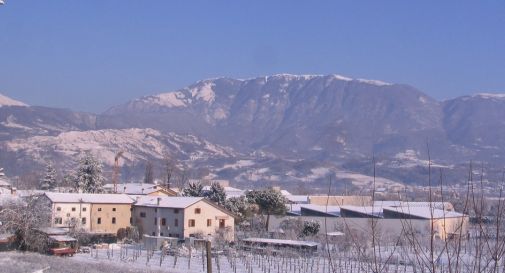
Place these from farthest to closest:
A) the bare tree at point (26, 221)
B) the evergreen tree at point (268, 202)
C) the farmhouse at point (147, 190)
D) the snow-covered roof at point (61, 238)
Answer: the farmhouse at point (147, 190)
the evergreen tree at point (268, 202)
the bare tree at point (26, 221)
the snow-covered roof at point (61, 238)

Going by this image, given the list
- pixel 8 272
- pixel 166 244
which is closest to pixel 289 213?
pixel 166 244

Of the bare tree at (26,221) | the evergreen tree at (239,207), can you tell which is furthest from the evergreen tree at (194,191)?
the bare tree at (26,221)

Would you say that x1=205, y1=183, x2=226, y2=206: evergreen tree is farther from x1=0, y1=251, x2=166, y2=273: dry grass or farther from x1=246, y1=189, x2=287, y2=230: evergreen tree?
x1=0, y1=251, x2=166, y2=273: dry grass

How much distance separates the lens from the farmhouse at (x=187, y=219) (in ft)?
140

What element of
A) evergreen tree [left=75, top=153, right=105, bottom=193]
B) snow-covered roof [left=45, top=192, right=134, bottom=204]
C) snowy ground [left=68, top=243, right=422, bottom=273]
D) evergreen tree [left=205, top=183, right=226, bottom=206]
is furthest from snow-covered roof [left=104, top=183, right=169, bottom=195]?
snowy ground [left=68, top=243, right=422, bottom=273]

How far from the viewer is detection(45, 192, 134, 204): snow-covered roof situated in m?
45.8

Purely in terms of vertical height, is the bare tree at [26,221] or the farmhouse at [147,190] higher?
the farmhouse at [147,190]

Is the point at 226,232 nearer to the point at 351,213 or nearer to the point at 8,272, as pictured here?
the point at 351,213

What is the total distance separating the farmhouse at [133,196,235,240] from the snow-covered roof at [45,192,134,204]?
8.49ft

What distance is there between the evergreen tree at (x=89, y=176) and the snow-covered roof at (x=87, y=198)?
30.8 ft

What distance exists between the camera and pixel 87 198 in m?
47.1

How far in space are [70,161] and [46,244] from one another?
168 m

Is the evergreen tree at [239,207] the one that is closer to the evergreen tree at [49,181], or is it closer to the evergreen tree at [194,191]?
the evergreen tree at [194,191]

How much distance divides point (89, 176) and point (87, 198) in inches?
432
